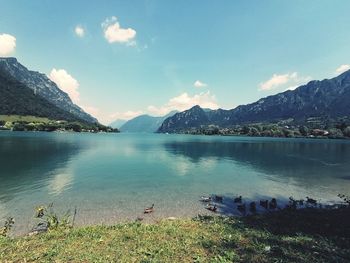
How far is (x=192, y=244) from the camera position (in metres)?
17.1

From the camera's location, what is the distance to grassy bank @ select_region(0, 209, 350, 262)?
48.5 feet

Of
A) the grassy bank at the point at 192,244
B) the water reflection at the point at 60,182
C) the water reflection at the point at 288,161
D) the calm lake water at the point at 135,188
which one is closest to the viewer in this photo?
the grassy bank at the point at 192,244

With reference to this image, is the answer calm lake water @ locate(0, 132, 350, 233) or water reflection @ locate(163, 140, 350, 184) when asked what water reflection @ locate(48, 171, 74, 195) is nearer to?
calm lake water @ locate(0, 132, 350, 233)

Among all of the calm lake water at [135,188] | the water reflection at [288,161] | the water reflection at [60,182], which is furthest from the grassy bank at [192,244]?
the water reflection at [288,161]

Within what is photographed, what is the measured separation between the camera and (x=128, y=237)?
730 inches

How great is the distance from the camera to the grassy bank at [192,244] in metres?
14.8

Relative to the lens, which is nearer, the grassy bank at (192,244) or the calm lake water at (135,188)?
the grassy bank at (192,244)

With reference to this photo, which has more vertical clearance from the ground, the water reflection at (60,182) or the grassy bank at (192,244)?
the grassy bank at (192,244)

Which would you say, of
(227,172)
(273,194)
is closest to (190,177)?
(227,172)

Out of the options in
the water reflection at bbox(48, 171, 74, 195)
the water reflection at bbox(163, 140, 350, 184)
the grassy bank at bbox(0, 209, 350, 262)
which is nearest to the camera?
the grassy bank at bbox(0, 209, 350, 262)

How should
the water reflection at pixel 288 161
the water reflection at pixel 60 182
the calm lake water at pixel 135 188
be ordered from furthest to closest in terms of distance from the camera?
the water reflection at pixel 288 161, the water reflection at pixel 60 182, the calm lake water at pixel 135 188

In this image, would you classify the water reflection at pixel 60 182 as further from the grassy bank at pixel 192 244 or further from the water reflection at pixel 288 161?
the water reflection at pixel 288 161

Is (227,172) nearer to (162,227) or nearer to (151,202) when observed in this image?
(151,202)

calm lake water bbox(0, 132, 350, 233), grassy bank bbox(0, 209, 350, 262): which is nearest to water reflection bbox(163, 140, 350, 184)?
calm lake water bbox(0, 132, 350, 233)
